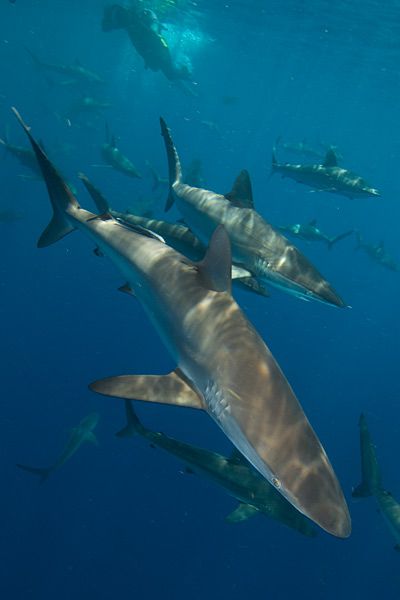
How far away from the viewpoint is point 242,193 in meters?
6.48

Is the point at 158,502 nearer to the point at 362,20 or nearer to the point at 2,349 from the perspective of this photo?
the point at 2,349

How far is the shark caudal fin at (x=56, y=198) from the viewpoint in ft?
17.3

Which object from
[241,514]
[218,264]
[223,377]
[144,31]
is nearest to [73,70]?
[144,31]

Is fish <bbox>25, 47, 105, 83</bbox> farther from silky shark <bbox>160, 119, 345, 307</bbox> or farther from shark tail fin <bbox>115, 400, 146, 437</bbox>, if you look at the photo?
shark tail fin <bbox>115, 400, 146, 437</bbox>

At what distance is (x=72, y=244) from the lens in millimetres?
21906

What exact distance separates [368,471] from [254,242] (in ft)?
15.2

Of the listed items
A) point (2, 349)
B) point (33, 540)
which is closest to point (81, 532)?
point (33, 540)

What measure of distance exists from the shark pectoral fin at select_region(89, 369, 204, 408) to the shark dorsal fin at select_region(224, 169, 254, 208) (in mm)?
3701

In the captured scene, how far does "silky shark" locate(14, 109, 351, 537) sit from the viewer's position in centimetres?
252

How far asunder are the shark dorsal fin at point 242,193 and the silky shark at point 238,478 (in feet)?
11.4

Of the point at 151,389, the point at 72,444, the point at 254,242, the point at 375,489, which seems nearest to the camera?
the point at 151,389

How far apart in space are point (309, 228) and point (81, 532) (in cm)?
1153

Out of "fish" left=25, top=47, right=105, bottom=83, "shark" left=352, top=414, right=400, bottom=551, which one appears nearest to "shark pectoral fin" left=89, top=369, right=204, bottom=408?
"shark" left=352, top=414, right=400, bottom=551

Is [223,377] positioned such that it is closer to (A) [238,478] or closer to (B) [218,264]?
(B) [218,264]
